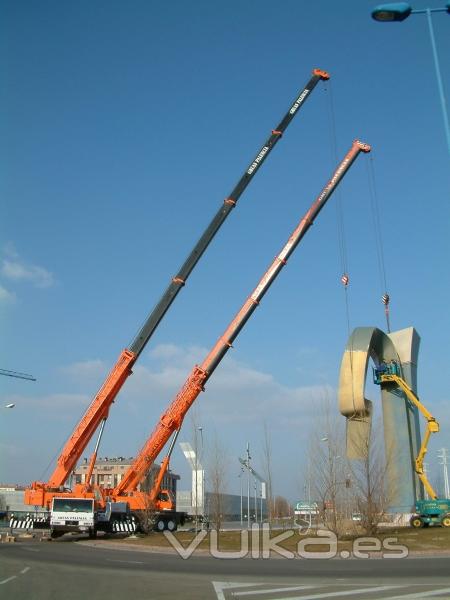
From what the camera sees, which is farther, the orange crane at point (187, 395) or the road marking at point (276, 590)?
the orange crane at point (187, 395)

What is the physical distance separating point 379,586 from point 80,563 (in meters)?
10.5

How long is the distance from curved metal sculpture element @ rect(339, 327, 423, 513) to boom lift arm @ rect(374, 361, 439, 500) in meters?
0.45

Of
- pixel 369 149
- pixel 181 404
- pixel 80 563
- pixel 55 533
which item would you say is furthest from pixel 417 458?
pixel 80 563

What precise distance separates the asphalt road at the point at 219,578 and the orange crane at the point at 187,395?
12685 mm

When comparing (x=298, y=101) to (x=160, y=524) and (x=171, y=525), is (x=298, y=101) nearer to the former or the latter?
(x=160, y=524)

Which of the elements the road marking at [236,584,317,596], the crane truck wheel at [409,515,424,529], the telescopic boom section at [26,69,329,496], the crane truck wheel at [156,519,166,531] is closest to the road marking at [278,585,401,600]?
the road marking at [236,584,317,596]

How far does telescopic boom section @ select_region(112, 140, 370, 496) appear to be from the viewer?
34.3 metres

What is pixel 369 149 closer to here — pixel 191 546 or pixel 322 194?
pixel 322 194

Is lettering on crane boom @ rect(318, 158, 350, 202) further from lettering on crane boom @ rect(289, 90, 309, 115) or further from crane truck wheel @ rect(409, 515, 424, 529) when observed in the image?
crane truck wheel @ rect(409, 515, 424, 529)

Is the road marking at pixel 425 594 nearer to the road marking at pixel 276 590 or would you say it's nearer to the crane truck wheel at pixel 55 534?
the road marking at pixel 276 590

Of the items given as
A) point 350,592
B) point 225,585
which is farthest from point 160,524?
point 350,592

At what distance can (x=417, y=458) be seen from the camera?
1622 inches

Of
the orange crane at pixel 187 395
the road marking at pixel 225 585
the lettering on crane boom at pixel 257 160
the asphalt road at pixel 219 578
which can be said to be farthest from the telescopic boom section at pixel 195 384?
the road marking at pixel 225 585

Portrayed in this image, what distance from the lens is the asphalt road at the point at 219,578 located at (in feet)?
41.2
